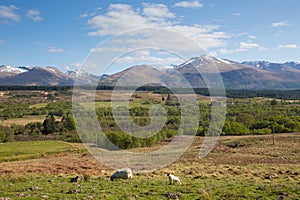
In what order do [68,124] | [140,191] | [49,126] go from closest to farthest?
[140,191]
[49,126]
[68,124]

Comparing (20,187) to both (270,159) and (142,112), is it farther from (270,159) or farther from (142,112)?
(142,112)

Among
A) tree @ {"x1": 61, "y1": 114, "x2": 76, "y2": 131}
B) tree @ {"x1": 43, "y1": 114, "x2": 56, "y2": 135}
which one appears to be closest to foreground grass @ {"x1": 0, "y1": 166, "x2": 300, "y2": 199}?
tree @ {"x1": 61, "y1": 114, "x2": 76, "y2": 131}

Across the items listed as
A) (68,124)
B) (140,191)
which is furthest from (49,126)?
(140,191)

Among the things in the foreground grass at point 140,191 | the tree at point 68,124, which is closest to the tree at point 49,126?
the tree at point 68,124

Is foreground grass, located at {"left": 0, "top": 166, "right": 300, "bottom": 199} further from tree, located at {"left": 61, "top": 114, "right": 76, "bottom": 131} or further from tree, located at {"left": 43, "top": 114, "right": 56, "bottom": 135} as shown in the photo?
tree, located at {"left": 43, "top": 114, "right": 56, "bottom": 135}

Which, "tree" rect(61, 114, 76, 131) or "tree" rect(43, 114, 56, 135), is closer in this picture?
"tree" rect(61, 114, 76, 131)

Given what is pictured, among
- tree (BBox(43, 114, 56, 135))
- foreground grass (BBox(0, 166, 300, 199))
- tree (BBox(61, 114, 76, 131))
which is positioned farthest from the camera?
tree (BBox(43, 114, 56, 135))

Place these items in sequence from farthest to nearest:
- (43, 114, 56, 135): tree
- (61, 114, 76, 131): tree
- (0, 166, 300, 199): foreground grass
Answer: (43, 114, 56, 135): tree < (61, 114, 76, 131): tree < (0, 166, 300, 199): foreground grass

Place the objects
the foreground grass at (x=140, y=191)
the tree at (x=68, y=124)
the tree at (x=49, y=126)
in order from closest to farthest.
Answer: the foreground grass at (x=140, y=191) < the tree at (x=68, y=124) < the tree at (x=49, y=126)

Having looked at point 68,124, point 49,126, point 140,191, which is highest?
point 140,191

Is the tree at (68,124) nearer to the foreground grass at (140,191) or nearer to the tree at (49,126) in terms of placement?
the tree at (49,126)

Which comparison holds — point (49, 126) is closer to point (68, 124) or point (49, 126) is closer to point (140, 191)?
point (68, 124)

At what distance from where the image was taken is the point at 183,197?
15.4 meters

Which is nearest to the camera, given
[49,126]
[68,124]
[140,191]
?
[140,191]
